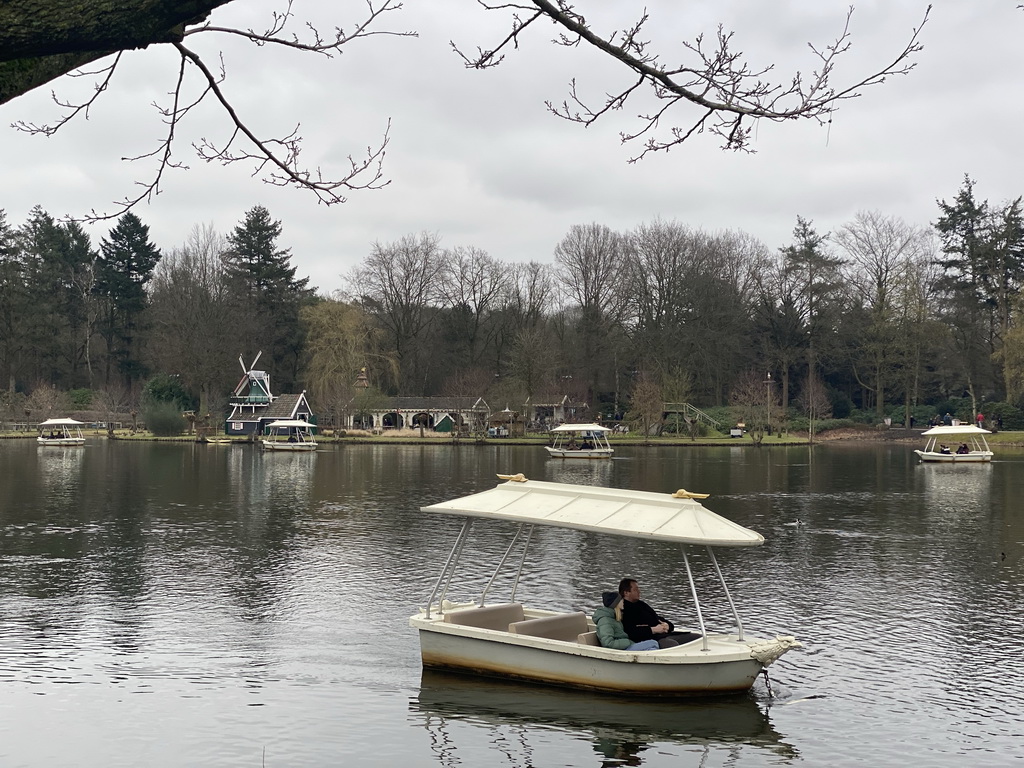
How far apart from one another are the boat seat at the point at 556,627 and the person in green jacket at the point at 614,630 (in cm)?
70

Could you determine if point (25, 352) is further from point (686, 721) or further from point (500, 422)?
point (686, 721)

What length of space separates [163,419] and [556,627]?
75.8m

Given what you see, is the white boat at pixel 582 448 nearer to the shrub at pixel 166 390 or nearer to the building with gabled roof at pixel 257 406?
the building with gabled roof at pixel 257 406

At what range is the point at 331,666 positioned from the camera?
50.3 feet

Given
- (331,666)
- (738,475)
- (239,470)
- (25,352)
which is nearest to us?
(331,666)

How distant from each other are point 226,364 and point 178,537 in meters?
65.1

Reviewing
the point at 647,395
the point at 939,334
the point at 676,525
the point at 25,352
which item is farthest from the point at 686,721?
the point at 25,352

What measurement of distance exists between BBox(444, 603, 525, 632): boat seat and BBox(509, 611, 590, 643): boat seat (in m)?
0.29

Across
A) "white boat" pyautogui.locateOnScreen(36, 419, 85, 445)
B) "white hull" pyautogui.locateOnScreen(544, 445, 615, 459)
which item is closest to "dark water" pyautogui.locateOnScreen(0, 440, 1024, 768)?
"white hull" pyautogui.locateOnScreen(544, 445, 615, 459)

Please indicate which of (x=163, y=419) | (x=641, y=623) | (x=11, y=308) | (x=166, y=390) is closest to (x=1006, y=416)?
(x=163, y=419)

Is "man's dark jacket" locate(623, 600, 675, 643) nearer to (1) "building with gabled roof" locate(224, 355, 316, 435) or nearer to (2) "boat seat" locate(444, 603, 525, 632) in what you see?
(2) "boat seat" locate(444, 603, 525, 632)

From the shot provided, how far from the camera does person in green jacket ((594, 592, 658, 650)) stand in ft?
44.7

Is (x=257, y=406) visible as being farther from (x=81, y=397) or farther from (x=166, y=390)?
(x=81, y=397)

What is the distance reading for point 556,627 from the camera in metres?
15.0
